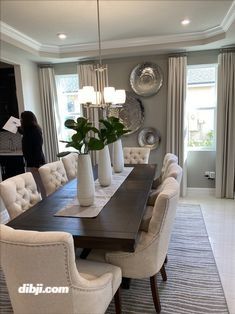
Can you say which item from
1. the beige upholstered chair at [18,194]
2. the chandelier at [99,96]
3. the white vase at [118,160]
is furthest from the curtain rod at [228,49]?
the beige upholstered chair at [18,194]

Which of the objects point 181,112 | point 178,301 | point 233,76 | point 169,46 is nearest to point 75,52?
point 169,46

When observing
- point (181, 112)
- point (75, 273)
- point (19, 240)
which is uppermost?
point (181, 112)

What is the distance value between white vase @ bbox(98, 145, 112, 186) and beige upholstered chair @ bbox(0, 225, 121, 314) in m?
1.23

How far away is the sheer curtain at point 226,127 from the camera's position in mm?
3916

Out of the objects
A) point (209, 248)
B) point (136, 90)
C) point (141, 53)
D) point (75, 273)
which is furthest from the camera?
point (136, 90)

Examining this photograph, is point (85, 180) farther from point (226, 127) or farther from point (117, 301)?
point (226, 127)

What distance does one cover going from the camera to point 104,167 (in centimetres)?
251

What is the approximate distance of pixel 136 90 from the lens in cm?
440

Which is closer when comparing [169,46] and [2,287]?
[2,287]

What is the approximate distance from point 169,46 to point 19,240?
3689 mm

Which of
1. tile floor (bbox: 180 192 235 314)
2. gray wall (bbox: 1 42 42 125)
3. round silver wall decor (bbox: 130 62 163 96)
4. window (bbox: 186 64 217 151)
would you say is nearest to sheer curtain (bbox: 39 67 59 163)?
gray wall (bbox: 1 42 42 125)

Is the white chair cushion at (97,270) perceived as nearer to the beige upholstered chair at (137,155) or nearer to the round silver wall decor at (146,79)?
the beige upholstered chair at (137,155)

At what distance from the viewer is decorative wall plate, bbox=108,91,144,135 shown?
4426 mm

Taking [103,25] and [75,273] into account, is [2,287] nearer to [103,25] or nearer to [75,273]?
[75,273]
